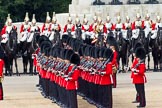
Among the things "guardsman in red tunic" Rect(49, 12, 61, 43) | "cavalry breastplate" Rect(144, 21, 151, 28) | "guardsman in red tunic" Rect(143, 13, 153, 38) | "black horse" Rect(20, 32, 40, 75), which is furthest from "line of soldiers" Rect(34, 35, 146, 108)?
"cavalry breastplate" Rect(144, 21, 151, 28)

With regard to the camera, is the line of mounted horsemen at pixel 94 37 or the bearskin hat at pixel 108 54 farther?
the line of mounted horsemen at pixel 94 37

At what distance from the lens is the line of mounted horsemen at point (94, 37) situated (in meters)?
35.5

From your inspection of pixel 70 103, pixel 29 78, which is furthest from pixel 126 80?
pixel 70 103

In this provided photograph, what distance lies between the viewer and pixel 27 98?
27016mm

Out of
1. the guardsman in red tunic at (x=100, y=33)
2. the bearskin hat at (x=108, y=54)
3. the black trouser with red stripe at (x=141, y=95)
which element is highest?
the bearskin hat at (x=108, y=54)

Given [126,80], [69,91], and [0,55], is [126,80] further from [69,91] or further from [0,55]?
[69,91]

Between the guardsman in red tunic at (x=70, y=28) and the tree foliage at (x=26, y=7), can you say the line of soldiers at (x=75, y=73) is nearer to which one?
the guardsman in red tunic at (x=70, y=28)

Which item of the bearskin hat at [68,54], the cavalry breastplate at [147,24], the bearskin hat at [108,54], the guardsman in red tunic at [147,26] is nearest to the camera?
the bearskin hat at [68,54]

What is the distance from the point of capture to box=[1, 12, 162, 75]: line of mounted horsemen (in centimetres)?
3550

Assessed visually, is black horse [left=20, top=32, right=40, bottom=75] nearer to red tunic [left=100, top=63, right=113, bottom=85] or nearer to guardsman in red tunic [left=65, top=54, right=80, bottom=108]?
red tunic [left=100, top=63, right=113, bottom=85]

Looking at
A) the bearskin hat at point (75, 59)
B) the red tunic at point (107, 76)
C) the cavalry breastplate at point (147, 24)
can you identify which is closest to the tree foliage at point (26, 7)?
the cavalry breastplate at point (147, 24)

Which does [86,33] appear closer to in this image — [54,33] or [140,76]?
[54,33]

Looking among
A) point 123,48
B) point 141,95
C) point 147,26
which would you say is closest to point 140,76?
point 141,95

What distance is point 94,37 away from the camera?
36906 millimetres
